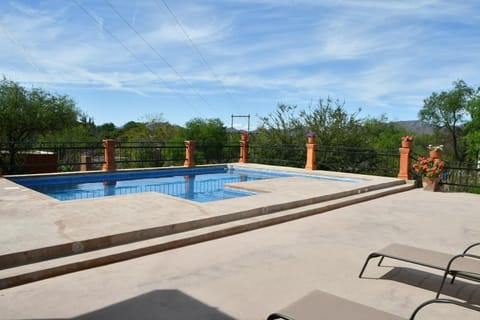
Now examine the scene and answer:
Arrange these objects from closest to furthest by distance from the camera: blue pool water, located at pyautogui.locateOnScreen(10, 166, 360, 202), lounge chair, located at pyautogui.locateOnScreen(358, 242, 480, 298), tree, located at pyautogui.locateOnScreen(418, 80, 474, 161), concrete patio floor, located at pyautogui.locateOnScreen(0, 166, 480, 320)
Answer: concrete patio floor, located at pyautogui.locateOnScreen(0, 166, 480, 320) → lounge chair, located at pyautogui.locateOnScreen(358, 242, 480, 298) → blue pool water, located at pyautogui.locateOnScreen(10, 166, 360, 202) → tree, located at pyautogui.locateOnScreen(418, 80, 474, 161)

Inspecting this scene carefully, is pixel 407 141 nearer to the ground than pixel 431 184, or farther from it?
farther from it

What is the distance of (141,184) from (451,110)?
4410 cm

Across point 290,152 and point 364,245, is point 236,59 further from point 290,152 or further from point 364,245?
point 364,245

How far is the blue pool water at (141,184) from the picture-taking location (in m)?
8.48

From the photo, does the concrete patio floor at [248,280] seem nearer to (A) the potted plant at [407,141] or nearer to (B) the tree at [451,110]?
(A) the potted plant at [407,141]

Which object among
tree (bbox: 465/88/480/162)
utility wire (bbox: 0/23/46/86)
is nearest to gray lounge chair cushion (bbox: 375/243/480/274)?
utility wire (bbox: 0/23/46/86)

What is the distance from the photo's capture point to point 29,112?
17594mm

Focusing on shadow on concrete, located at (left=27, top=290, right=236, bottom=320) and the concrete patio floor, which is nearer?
shadow on concrete, located at (left=27, top=290, right=236, bottom=320)

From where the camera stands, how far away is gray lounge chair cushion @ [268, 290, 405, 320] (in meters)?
2.06

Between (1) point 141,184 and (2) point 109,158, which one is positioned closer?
(1) point 141,184

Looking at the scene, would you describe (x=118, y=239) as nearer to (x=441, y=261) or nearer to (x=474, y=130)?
(x=441, y=261)

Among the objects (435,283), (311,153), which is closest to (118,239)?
(435,283)

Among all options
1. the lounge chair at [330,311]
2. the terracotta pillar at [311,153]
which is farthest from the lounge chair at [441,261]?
the terracotta pillar at [311,153]

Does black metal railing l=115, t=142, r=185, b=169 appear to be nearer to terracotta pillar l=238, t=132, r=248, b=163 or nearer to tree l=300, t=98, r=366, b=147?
terracotta pillar l=238, t=132, r=248, b=163
